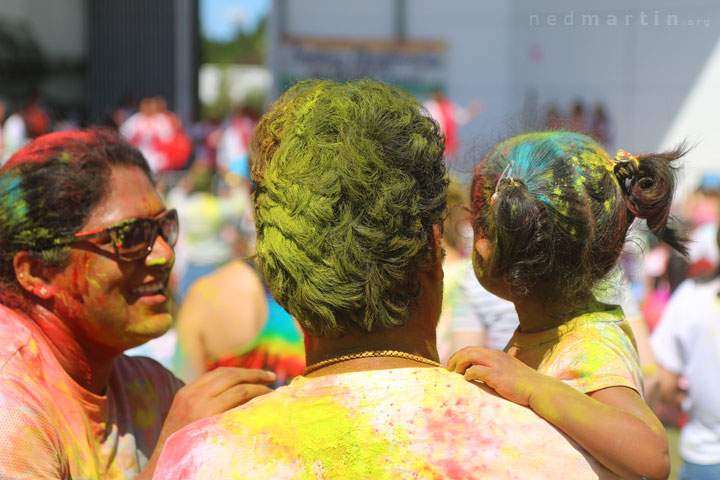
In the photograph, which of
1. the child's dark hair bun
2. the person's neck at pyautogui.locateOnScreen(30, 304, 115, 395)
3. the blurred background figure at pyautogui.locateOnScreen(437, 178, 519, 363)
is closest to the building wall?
the blurred background figure at pyautogui.locateOnScreen(437, 178, 519, 363)

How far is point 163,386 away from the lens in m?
2.35

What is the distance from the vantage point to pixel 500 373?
141 cm

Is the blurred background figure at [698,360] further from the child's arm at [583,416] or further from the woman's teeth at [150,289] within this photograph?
the woman's teeth at [150,289]

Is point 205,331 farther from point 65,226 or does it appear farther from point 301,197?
point 301,197

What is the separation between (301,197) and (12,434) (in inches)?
35.8

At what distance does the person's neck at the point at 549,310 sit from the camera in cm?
185

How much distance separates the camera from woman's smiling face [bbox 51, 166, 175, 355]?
2076 mm

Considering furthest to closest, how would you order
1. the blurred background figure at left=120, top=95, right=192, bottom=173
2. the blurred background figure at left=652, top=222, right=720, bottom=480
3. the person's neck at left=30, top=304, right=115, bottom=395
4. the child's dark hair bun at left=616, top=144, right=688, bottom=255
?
1. the blurred background figure at left=120, top=95, right=192, bottom=173
2. the blurred background figure at left=652, top=222, right=720, bottom=480
3. the person's neck at left=30, top=304, right=115, bottom=395
4. the child's dark hair bun at left=616, top=144, right=688, bottom=255

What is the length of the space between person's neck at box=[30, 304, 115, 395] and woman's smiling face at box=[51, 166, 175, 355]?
0.06 ft

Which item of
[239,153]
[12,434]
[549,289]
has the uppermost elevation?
[549,289]

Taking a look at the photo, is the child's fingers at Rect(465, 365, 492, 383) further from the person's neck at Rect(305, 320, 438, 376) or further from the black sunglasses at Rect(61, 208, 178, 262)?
the black sunglasses at Rect(61, 208, 178, 262)

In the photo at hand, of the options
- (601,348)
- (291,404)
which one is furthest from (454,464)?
(601,348)

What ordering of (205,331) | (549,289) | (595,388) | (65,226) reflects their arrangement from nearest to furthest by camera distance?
(595,388) → (549,289) → (65,226) → (205,331)

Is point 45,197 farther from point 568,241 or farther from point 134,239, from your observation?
point 568,241
